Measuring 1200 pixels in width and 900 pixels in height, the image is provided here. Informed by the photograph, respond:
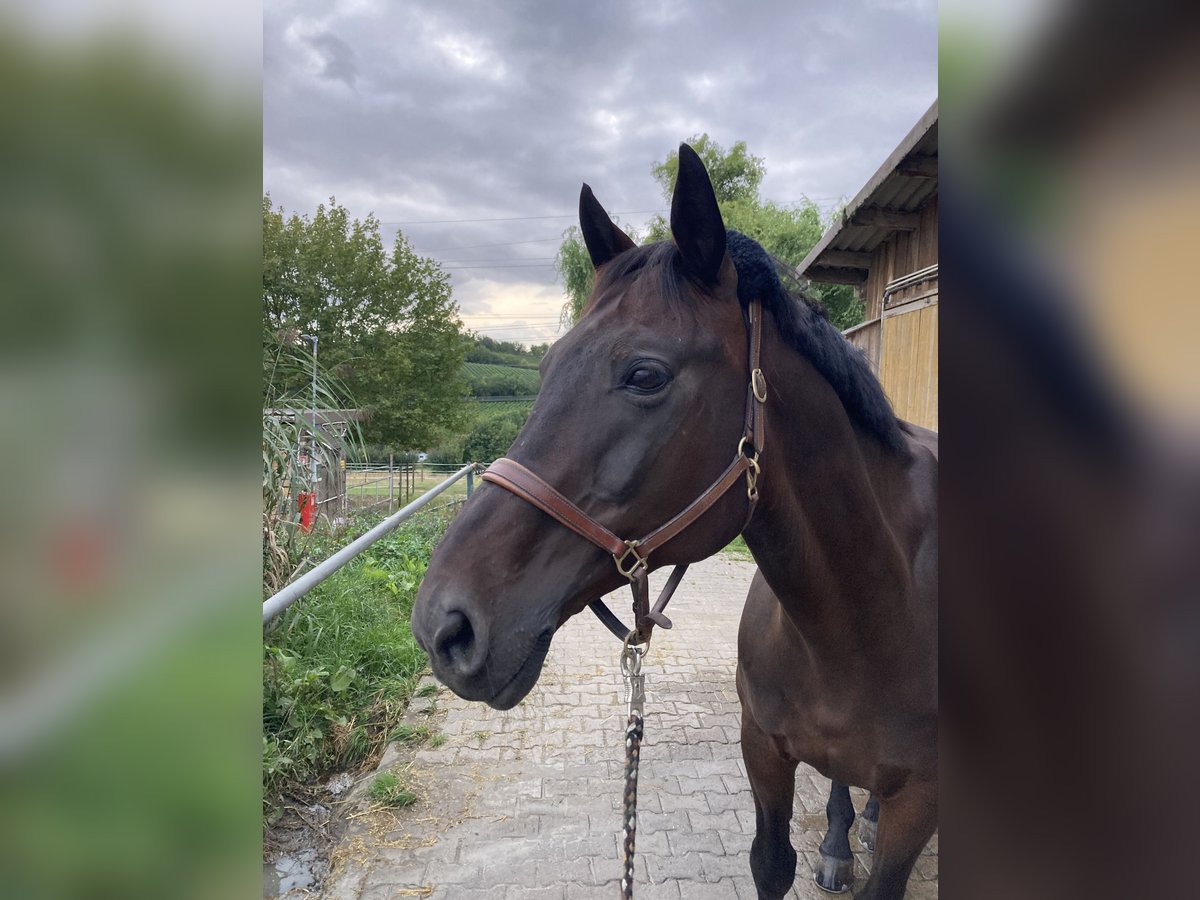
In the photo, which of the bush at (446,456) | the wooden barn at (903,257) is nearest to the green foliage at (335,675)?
the wooden barn at (903,257)

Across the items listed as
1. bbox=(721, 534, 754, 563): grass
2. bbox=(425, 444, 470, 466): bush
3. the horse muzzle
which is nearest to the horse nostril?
the horse muzzle

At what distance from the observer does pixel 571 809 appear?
333cm

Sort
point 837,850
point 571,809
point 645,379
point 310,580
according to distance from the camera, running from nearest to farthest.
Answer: point 645,379 → point 310,580 → point 837,850 → point 571,809

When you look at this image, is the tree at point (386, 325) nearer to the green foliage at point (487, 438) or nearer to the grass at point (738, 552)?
the green foliage at point (487, 438)

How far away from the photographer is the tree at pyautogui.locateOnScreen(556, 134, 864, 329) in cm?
1605

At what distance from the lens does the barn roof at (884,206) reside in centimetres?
404

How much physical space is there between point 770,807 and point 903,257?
16.5 feet

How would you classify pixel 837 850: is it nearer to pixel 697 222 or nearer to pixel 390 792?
pixel 390 792

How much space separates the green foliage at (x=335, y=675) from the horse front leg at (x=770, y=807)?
7.79 ft
